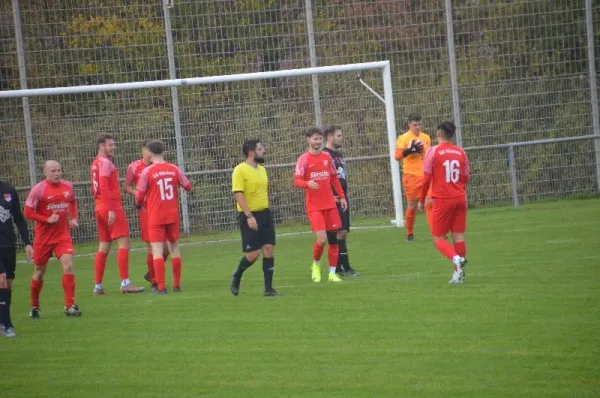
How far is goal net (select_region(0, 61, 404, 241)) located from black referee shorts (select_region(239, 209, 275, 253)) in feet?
22.5

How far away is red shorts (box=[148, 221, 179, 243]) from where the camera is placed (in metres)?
13.8

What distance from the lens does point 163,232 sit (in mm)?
13844

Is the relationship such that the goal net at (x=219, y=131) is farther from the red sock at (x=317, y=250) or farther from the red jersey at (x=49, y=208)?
the red jersey at (x=49, y=208)

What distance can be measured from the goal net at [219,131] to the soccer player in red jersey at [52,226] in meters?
7.33

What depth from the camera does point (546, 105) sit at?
23859 millimetres

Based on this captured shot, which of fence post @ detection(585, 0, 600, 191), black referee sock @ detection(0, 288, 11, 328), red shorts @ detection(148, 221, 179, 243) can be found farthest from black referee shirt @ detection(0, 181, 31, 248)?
fence post @ detection(585, 0, 600, 191)

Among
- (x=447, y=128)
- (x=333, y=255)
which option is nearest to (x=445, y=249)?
(x=447, y=128)

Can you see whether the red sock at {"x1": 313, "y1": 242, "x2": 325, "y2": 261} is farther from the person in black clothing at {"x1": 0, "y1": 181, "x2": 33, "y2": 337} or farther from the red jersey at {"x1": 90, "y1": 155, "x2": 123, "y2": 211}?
the person in black clothing at {"x1": 0, "y1": 181, "x2": 33, "y2": 337}

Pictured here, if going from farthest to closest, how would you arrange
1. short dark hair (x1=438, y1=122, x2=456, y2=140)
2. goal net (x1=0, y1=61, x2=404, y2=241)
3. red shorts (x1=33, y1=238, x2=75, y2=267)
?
goal net (x1=0, y1=61, x2=404, y2=241)
short dark hair (x1=438, y1=122, x2=456, y2=140)
red shorts (x1=33, y1=238, x2=75, y2=267)

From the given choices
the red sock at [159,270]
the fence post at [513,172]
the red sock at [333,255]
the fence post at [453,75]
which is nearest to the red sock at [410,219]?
the red sock at [333,255]

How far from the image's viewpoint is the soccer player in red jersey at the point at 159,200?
13.8 meters

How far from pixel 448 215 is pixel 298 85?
906 centimetres

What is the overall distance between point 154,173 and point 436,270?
4.00 meters

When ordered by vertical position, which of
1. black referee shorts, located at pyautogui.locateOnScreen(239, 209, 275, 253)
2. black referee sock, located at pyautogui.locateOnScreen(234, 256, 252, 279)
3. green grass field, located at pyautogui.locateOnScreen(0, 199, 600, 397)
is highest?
black referee shorts, located at pyautogui.locateOnScreen(239, 209, 275, 253)
